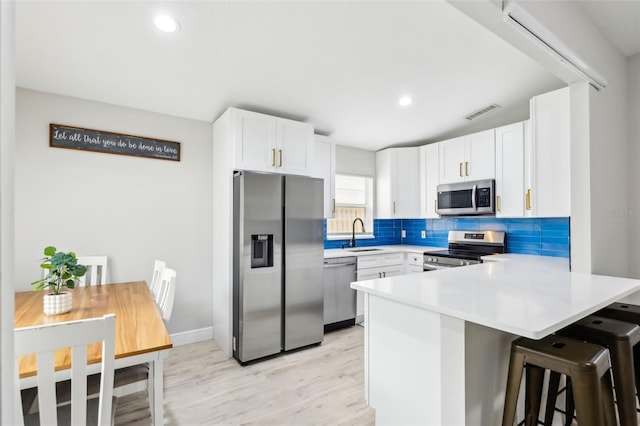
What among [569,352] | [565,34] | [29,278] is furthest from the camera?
[29,278]

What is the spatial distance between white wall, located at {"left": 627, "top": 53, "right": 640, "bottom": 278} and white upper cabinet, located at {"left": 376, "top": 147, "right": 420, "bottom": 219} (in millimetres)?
2213

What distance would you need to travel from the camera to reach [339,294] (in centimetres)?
372

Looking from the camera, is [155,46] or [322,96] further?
[322,96]

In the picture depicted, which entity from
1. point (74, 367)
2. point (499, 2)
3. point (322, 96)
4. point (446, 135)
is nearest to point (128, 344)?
point (74, 367)

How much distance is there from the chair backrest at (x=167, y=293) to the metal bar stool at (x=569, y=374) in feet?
6.47

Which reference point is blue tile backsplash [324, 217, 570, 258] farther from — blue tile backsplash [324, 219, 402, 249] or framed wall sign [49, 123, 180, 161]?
framed wall sign [49, 123, 180, 161]

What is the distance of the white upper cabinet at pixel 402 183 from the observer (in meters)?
4.50

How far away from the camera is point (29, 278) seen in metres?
2.61

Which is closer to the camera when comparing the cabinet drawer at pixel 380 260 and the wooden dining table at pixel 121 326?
the wooden dining table at pixel 121 326

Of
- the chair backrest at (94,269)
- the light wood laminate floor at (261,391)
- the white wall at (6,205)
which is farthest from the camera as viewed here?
the chair backrest at (94,269)

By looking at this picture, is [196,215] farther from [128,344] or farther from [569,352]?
[569,352]

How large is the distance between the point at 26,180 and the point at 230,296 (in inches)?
78.0

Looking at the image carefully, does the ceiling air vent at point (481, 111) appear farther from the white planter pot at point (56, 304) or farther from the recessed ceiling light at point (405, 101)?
the white planter pot at point (56, 304)

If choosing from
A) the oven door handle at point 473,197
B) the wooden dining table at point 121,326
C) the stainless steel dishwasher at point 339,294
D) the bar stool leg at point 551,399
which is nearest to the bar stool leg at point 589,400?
the bar stool leg at point 551,399
